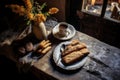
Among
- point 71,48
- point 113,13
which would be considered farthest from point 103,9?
point 71,48

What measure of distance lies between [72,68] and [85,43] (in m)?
0.53

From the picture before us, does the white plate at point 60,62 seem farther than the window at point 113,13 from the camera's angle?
No

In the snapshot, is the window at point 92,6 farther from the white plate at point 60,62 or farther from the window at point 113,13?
the white plate at point 60,62

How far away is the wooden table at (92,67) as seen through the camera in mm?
2441

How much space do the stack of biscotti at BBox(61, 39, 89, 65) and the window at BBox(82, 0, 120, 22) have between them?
2.06ft

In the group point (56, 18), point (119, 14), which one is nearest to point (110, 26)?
point (119, 14)

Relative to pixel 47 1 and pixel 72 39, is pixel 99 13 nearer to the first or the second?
pixel 72 39

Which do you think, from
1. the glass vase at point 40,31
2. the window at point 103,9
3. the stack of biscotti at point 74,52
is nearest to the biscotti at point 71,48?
the stack of biscotti at point 74,52

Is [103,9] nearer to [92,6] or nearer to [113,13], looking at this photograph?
[113,13]

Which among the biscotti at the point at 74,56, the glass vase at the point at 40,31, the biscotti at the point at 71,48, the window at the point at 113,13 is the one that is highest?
the window at the point at 113,13

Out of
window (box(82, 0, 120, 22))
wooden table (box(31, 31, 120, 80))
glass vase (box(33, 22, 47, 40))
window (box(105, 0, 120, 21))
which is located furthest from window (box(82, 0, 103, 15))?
glass vase (box(33, 22, 47, 40))

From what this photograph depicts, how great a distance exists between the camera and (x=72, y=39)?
114 inches

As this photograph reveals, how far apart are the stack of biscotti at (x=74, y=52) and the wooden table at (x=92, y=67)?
0.13 meters

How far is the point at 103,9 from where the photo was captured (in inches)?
112
